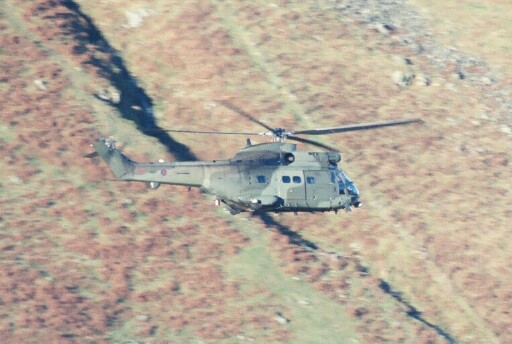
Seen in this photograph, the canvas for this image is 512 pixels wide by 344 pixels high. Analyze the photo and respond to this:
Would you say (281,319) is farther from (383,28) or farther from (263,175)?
(383,28)

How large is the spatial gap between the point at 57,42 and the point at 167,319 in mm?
22300

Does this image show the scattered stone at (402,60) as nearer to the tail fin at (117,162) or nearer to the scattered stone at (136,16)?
the scattered stone at (136,16)

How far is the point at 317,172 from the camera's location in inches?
1442

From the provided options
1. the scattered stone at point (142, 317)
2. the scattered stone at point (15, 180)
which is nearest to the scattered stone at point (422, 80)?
the scattered stone at point (15, 180)

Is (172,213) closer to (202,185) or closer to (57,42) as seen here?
(202,185)

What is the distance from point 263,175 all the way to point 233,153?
49.1ft

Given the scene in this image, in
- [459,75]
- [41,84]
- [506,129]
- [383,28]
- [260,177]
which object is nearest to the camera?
[260,177]

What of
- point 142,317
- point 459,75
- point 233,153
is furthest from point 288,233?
point 459,75

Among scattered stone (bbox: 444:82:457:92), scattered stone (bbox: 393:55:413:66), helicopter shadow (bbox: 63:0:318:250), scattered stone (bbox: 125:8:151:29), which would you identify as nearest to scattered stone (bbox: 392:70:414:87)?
scattered stone (bbox: 393:55:413:66)

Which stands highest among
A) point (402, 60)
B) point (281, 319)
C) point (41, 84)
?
point (41, 84)

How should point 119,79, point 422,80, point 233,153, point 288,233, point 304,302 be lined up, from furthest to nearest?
1. point 422,80
2. point 119,79
3. point 233,153
4. point 288,233
5. point 304,302

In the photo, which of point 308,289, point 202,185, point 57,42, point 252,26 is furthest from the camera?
point 252,26

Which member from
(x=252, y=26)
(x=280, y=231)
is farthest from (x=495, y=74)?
(x=280, y=231)

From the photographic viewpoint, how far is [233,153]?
166 ft
